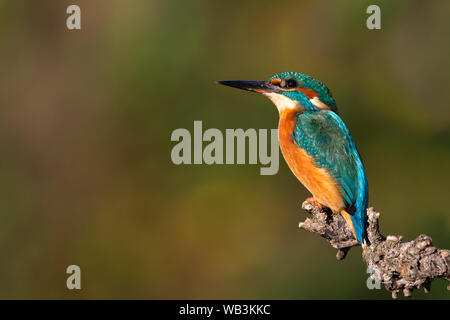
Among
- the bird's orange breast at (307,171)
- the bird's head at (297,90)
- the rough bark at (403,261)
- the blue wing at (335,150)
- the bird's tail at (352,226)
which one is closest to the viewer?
the rough bark at (403,261)

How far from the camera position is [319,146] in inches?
142

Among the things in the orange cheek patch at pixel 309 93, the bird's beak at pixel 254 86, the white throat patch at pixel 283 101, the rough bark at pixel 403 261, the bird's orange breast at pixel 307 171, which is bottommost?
the rough bark at pixel 403 261

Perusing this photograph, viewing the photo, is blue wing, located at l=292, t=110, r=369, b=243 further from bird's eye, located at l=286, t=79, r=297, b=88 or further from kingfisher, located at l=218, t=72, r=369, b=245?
bird's eye, located at l=286, t=79, r=297, b=88

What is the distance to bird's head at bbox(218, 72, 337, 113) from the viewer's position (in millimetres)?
3857

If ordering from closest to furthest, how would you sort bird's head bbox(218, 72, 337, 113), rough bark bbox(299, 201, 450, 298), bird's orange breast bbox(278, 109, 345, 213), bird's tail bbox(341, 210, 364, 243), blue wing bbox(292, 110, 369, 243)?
rough bark bbox(299, 201, 450, 298), bird's tail bbox(341, 210, 364, 243), blue wing bbox(292, 110, 369, 243), bird's orange breast bbox(278, 109, 345, 213), bird's head bbox(218, 72, 337, 113)

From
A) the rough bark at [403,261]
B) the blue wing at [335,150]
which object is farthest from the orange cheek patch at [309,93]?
the rough bark at [403,261]

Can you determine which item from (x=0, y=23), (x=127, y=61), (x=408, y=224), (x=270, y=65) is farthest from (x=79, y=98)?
(x=408, y=224)

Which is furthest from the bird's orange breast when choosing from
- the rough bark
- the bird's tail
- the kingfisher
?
the rough bark

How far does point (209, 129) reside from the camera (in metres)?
5.52

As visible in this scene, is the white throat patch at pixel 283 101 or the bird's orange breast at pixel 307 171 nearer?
the bird's orange breast at pixel 307 171

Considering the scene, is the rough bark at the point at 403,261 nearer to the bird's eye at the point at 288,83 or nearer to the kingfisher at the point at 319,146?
the kingfisher at the point at 319,146

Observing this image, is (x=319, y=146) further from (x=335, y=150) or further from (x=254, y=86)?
(x=254, y=86)

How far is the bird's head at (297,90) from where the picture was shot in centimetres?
386

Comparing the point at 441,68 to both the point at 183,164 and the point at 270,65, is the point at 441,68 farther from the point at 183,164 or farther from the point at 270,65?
the point at 183,164
